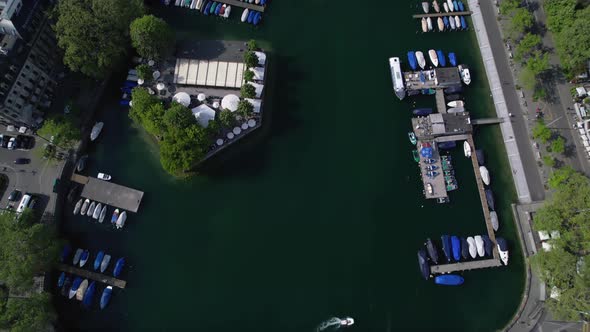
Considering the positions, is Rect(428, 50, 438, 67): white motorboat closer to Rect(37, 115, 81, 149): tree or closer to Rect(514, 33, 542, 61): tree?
Rect(514, 33, 542, 61): tree

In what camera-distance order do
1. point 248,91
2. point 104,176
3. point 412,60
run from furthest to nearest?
point 412,60
point 248,91
point 104,176

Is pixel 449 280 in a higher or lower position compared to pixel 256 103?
lower

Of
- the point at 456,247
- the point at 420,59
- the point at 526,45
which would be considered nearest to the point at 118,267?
the point at 456,247

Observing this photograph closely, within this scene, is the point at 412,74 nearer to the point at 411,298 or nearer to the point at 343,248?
the point at 343,248

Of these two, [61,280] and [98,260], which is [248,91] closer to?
[98,260]

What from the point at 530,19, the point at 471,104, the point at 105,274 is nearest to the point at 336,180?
the point at 471,104

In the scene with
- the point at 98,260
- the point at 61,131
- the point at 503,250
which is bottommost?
the point at 98,260

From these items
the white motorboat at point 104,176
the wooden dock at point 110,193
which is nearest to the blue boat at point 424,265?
the wooden dock at point 110,193
